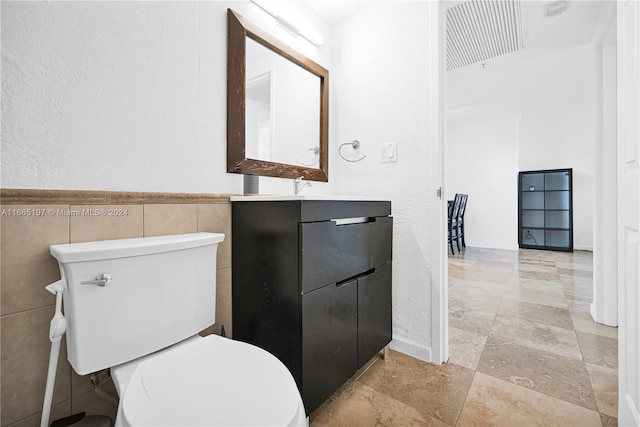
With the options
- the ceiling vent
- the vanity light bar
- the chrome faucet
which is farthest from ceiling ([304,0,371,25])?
the chrome faucet

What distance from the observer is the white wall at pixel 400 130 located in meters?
1.58

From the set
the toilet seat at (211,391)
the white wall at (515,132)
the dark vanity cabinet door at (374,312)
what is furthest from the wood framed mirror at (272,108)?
the white wall at (515,132)

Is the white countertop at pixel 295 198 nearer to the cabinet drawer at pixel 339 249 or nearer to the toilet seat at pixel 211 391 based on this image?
the cabinet drawer at pixel 339 249

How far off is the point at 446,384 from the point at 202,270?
122cm

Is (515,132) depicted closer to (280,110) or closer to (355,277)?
(280,110)

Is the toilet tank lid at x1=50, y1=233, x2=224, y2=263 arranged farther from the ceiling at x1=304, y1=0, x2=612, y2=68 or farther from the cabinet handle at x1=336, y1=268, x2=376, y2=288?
the ceiling at x1=304, y1=0, x2=612, y2=68

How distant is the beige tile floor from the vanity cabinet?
160 mm

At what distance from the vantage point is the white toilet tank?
779 mm

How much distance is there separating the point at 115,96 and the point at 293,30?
1084mm

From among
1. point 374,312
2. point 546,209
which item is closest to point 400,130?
point 374,312

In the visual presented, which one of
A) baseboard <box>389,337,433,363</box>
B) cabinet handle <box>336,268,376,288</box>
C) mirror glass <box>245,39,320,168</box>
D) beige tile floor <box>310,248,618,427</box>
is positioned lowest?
beige tile floor <box>310,248,618,427</box>

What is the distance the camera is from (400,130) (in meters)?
1.66

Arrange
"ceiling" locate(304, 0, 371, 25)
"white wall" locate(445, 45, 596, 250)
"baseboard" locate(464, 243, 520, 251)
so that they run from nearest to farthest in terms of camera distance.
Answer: "ceiling" locate(304, 0, 371, 25), "white wall" locate(445, 45, 596, 250), "baseboard" locate(464, 243, 520, 251)

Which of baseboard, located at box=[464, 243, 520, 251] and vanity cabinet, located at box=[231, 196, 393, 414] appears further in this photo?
baseboard, located at box=[464, 243, 520, 251]
